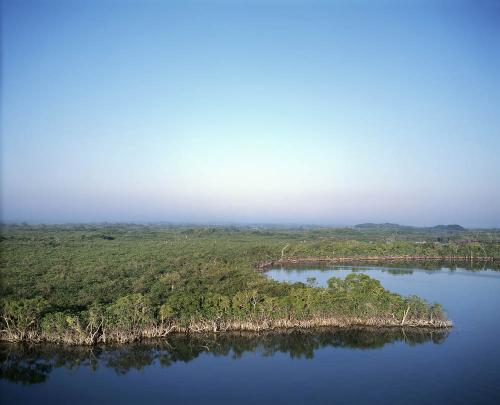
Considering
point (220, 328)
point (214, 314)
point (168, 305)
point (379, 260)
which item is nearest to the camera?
point (168, 305)

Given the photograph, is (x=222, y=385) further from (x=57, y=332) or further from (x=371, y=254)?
(x=371, y=254)

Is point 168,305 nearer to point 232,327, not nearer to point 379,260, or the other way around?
point 232,327

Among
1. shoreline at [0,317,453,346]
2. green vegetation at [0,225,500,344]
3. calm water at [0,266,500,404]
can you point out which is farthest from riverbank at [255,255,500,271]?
calm water at [0,266,500,404]

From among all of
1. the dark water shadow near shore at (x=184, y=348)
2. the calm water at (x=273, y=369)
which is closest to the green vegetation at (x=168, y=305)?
the dark water shadow near shore at (x=184, y=348)

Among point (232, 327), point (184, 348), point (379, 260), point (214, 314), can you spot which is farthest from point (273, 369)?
point (379, 260)

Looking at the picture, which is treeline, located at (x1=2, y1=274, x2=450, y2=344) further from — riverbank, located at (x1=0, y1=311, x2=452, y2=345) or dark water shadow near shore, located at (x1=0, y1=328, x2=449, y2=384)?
dark water shadow near shore, located at (x1=0, y1=328, x2=449, y2=384)

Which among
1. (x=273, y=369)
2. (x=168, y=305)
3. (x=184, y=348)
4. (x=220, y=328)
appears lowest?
(x=273, y=369)

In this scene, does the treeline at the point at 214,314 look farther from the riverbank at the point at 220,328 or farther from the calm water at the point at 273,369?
the calm water at the point at 273,369
